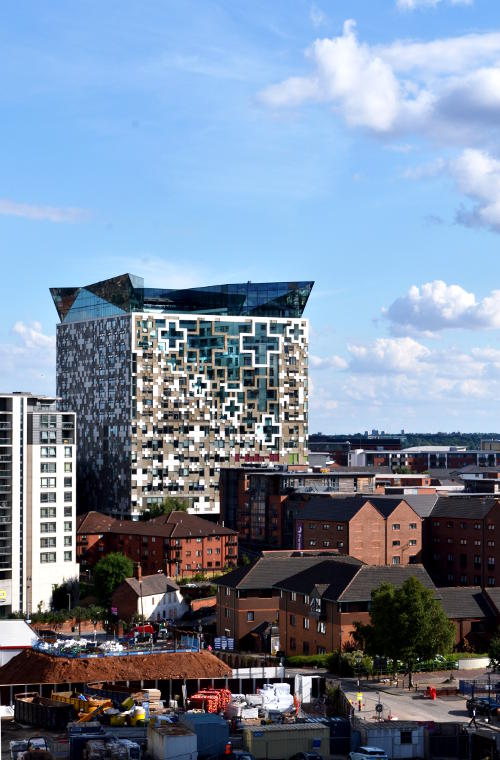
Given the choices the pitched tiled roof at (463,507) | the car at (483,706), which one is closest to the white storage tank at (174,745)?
the car at (483,706)

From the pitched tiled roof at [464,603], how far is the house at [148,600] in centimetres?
3855

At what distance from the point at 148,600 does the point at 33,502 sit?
21533mm

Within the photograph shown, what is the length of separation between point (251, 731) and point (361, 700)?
14584mm

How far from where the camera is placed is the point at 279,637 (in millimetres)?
115500

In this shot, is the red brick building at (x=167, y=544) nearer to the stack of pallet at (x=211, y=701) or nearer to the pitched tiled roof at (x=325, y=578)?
the pitched tiled roof at (x=325, y=578)

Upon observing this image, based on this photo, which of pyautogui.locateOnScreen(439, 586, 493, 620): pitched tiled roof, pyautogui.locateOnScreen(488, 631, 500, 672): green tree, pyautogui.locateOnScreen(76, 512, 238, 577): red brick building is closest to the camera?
pyautogui.locateOnScreen(488, 631, 500, 672): green tree

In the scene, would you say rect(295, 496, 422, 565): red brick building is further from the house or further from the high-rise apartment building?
the high-rise apartment building

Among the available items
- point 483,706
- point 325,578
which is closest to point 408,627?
point 483,706

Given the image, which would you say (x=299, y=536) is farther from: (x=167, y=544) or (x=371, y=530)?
(x=167, y=544)

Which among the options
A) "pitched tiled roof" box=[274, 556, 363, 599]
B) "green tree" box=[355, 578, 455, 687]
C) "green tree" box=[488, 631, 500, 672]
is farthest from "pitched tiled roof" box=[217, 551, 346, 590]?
"green tree" box=[488, 631, 500, 672]

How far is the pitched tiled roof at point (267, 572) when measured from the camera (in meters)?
120

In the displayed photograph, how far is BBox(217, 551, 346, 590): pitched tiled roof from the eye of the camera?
12031cm

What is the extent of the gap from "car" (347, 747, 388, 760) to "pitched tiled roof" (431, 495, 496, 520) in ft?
253

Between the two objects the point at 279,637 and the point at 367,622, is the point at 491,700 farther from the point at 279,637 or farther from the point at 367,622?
the point at 279,637
